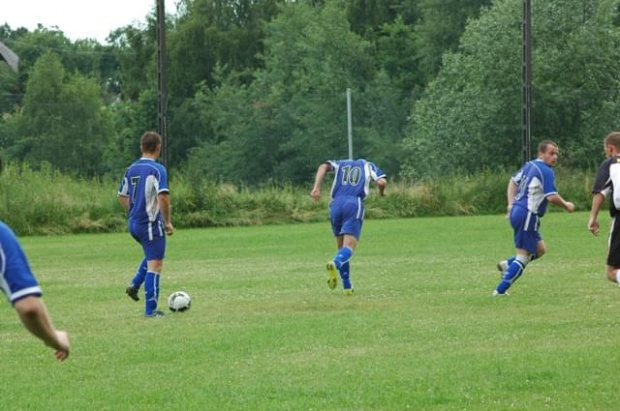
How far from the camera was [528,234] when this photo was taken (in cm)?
1512

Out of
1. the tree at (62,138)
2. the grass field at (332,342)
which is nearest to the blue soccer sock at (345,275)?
the grass field at (332,342)

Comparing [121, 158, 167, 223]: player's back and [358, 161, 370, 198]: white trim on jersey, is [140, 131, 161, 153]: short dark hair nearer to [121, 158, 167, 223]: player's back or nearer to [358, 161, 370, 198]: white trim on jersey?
[121, 158, 167, 223]: player's back

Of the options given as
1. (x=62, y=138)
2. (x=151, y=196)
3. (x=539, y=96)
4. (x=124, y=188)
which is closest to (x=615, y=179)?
(x=151, y=196)

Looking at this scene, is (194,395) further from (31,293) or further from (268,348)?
(31,293)

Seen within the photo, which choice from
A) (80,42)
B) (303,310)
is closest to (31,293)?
(303,310)

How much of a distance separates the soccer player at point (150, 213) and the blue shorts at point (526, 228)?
3962mm

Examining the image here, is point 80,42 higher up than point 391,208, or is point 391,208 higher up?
point 80,42

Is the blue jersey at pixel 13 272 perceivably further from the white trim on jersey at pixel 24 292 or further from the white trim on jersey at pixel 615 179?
the white trim on jersey at pixel 615 179

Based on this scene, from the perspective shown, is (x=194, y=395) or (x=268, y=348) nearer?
(x=194, y=395)

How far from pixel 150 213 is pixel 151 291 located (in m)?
0.85

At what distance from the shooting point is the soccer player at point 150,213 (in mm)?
14234

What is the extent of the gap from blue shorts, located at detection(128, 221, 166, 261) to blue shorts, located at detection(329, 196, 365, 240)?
2.99 meters

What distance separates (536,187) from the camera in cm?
1511

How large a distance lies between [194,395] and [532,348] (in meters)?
3.19
